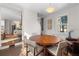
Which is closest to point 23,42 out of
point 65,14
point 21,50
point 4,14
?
point 21,50

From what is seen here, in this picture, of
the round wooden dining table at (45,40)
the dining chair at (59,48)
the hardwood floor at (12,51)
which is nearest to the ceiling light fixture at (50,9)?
the round wooden dining table at (45,40)

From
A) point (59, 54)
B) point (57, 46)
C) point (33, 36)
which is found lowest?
point (59, 54)

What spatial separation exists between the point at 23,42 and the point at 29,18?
0.39m

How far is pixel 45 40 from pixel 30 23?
357mm

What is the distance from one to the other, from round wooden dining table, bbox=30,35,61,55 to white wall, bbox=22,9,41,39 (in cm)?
8

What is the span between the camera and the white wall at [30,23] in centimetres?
196

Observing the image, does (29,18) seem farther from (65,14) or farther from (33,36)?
(65,14)

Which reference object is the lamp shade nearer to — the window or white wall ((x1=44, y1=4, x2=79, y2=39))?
white wall ((x1=44, y1=4, x2=79, y2=39))

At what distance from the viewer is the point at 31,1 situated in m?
1.95

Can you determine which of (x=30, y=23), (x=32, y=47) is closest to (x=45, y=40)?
(x=32, y=47)

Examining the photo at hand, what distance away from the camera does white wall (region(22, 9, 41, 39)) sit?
6.42 ft

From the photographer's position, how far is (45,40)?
1.93 metres

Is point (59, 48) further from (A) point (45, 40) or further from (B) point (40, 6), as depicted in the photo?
(B) point (40, 6)

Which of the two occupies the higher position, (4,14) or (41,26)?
(4,14)
